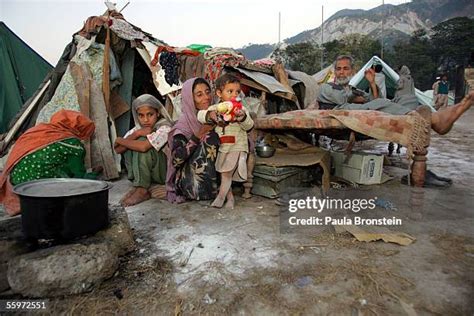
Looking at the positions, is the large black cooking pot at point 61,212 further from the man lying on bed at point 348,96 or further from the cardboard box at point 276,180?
the man lying on bed at point 348,96

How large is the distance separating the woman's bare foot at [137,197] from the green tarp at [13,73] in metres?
5.02

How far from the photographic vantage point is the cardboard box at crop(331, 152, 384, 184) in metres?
3.65

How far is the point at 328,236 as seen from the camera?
2.34 meters

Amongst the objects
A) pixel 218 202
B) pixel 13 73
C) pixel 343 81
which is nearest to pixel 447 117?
pixel 343 81

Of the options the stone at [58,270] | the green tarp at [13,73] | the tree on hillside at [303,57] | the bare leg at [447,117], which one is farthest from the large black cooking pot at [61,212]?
the tree on hillside at [303,57]

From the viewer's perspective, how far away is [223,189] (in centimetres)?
303

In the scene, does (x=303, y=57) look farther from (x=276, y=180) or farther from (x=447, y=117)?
(x=447, y=117)

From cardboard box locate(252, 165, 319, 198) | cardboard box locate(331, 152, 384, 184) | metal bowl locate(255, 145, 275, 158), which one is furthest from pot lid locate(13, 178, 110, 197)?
cardboard box locate(331, 152, 384, 184)

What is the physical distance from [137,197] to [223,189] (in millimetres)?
940

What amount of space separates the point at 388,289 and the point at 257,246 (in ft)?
2.90

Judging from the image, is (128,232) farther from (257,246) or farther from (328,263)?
(328,263)

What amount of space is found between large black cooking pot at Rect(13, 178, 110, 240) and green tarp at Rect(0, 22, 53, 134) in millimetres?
5869

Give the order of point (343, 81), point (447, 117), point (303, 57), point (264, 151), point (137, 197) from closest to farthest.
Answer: point (447, 117), point (137, 197), point (264, 151), point (343, 81), point (303, 57)

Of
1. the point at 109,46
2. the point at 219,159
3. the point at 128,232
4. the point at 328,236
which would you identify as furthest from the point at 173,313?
the point at 109,46
